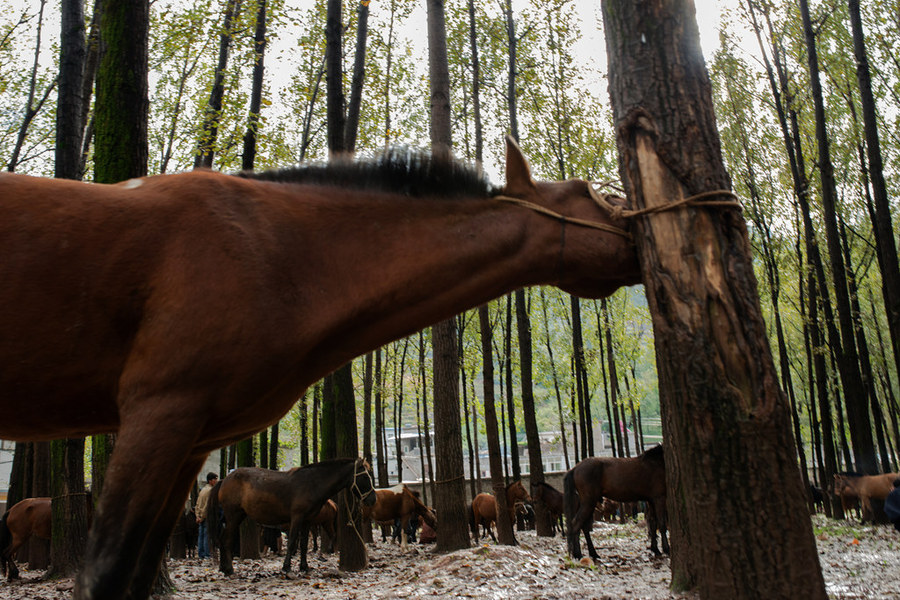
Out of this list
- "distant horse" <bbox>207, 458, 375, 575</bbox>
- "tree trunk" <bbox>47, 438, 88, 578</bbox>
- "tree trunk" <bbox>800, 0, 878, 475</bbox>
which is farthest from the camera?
"tree trunk" <bbox>800, 0, 878, 475</bbox>

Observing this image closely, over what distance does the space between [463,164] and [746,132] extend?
815 inches

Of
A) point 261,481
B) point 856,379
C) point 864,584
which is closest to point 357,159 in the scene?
point 864,584

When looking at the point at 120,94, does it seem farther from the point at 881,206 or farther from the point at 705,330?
the point at 881,206

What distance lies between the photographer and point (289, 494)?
13.1 m

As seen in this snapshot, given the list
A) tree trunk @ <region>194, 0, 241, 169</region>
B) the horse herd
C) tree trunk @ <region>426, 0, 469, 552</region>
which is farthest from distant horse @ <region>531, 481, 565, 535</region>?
tree trunk @ <region>194, 0, 241, 169</region>

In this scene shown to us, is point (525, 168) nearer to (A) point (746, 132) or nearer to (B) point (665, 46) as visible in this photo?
(B) point (665, 46)

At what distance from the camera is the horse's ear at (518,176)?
11.8 feet

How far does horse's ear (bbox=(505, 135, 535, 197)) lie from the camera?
3.61m

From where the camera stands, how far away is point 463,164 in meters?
3.71

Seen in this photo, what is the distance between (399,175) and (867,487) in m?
18.0

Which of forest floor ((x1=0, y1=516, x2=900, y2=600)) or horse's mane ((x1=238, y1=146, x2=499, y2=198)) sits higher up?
horse's mane ((x1=238, y1=146, x2=499, y2=198))

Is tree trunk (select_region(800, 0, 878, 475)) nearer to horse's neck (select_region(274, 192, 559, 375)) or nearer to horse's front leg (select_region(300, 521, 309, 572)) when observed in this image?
horse's front leg (select_region(300, 521, 309, 572))

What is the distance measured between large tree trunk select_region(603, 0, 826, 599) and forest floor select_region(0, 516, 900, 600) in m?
3.51

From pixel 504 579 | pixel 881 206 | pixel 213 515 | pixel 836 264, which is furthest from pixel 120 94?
pixel 836 264
